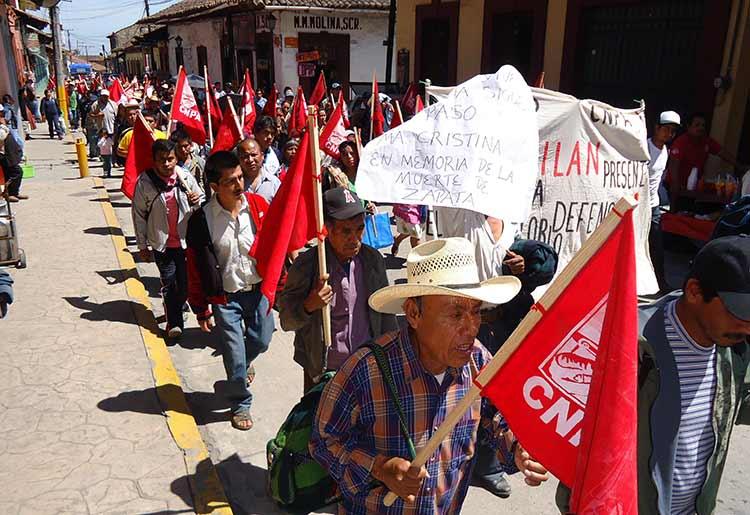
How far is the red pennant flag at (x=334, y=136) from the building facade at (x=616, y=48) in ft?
20.0

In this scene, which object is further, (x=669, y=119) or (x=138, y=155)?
(x=669, y=119)

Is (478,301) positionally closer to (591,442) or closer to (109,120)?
(591,442)

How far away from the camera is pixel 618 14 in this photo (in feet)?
38.3

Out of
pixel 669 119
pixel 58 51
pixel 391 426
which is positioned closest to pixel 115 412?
pixel 391 426

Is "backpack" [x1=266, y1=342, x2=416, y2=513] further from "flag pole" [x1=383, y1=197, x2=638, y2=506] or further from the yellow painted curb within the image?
the yellow painted curb

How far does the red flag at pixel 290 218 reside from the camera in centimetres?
391

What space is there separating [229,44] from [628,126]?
2940cm

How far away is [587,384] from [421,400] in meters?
0.57

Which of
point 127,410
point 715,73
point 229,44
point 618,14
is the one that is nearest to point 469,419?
point 127,410

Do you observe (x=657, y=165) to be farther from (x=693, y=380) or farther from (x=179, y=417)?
(x=179, y=417)

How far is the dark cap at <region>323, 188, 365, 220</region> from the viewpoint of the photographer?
3418 mm

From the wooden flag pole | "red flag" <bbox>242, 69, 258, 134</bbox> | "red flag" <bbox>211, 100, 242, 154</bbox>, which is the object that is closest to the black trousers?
"red flag" <bbox>211, 100, 242, 154</bbox>

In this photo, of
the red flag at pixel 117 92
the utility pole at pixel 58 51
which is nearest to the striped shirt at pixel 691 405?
the red flag at pixel 117 92

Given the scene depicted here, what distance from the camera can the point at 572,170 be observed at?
4.30m
